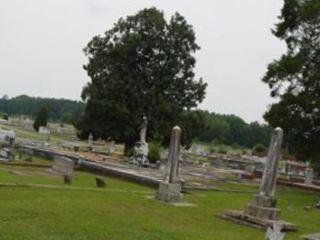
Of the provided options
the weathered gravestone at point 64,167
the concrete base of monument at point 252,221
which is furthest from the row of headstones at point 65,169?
the concrete base of monument at point 252,221

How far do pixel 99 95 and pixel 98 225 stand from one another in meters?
32.2

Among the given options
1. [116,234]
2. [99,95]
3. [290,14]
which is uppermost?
[290,14]

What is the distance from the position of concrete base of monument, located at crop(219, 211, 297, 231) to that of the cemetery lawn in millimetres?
335

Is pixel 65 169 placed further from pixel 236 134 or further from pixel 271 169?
pixel 236 134

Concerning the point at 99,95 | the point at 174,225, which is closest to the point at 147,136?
the point at 99,95

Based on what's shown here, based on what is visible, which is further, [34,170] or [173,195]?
[34,170]

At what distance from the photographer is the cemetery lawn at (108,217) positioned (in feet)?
36.7

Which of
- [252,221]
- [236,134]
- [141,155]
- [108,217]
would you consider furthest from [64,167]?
[236,134]

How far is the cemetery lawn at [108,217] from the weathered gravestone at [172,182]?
461mm

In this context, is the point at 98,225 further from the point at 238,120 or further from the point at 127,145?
the point at 238,120

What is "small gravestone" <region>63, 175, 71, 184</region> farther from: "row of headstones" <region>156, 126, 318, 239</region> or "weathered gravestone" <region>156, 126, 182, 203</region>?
"row of headstones" <region>156, 126, 318, 239</region>

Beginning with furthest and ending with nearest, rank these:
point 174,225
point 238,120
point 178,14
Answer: point 238,120, point 178,14, point 174,225

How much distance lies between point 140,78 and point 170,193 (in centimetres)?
2702

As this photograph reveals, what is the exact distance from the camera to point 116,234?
11.4 meters
